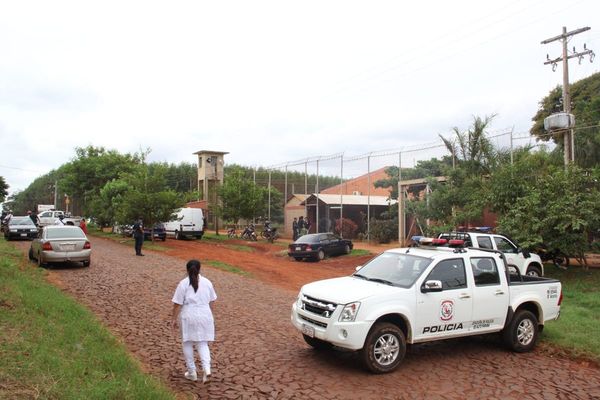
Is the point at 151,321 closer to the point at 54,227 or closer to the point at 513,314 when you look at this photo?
the point at 513,314

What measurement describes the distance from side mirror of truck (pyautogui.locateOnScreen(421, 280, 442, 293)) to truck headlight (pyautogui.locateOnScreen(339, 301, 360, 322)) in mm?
1153

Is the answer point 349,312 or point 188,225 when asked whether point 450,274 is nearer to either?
point 349,312

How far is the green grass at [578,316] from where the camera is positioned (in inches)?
327

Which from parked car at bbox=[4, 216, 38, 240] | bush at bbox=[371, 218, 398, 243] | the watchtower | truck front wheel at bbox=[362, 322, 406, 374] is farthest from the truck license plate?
the watchtower

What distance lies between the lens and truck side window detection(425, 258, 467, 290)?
7.38 meters

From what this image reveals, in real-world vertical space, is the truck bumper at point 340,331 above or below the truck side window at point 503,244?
below

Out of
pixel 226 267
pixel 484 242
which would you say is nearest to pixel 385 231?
pixel 226 267

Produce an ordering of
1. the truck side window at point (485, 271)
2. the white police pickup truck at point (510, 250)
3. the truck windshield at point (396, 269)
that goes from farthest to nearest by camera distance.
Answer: the white police pickup truck at point (510, 250)
the truck side window at point (485, 271)
the truck windshield at point (396, 269)

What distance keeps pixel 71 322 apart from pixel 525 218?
43.9 ft

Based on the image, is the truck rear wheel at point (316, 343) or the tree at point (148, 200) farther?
the tree at point (148, 200)

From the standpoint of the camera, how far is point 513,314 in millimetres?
7984

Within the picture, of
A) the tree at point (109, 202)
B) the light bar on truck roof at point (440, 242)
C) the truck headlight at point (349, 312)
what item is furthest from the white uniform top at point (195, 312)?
the tree at point (109, 202)

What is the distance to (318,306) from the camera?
687 centimetres

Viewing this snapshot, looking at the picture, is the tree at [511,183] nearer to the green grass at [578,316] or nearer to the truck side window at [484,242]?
the truck side window at [484,242]
